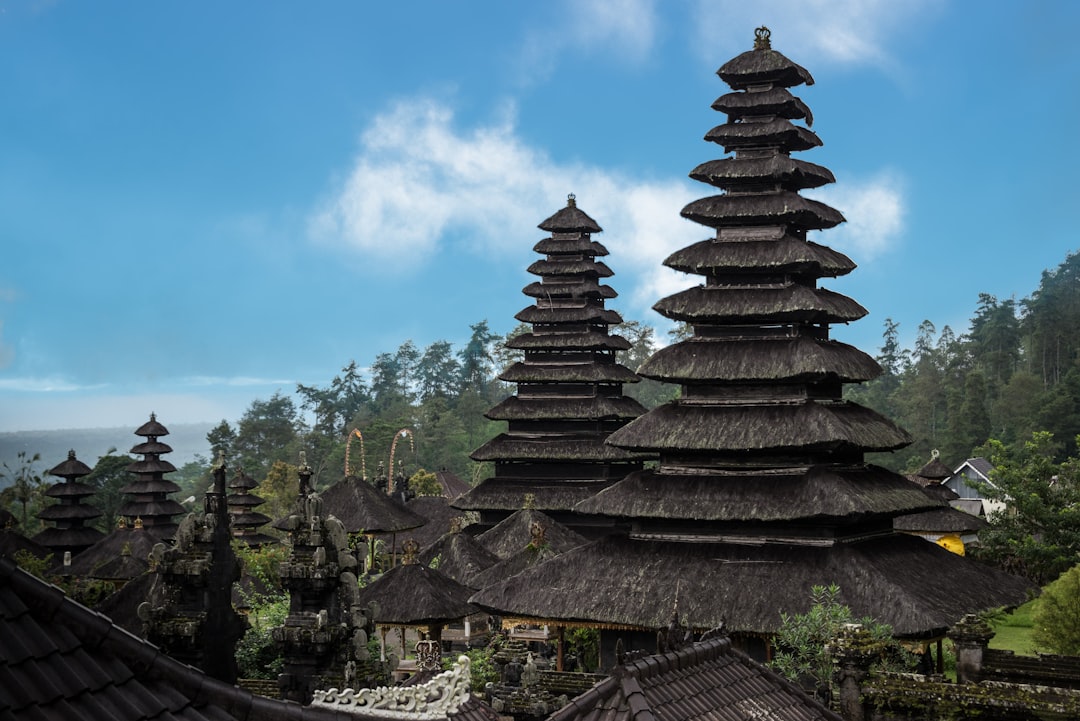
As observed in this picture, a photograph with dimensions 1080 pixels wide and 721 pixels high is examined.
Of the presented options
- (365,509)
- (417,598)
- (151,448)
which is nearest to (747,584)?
(417,598)

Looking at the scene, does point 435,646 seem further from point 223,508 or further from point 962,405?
point 962,405

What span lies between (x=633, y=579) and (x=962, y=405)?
66589 millimetres

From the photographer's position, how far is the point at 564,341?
45344 millimetres

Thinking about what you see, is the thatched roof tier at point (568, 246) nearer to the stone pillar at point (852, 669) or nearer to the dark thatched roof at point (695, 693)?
the stone pillar at point (852, 669)

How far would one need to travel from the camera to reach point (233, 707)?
7230 millimetres

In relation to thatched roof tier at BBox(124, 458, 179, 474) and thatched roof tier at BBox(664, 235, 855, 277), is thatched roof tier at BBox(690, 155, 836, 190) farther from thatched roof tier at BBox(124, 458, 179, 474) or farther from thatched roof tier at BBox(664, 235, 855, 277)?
thatched roof tier at BBox(124, 458, 179, 474)

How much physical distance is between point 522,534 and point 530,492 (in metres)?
3.75

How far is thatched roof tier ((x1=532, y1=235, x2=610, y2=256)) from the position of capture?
154ft

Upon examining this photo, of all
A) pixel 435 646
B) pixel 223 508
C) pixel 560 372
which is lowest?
pixel 435 646

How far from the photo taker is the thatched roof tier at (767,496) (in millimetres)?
27578

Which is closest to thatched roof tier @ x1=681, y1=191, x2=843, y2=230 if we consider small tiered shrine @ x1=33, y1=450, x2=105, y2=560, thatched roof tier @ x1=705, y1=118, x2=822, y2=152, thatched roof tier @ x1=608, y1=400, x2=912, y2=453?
thatched roof tier @ x1=705, y1=118, x2=822, y2=152

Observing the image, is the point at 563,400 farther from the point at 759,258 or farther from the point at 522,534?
the point at 759,258

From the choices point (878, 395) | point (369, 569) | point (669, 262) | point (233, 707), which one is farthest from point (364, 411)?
point (233, 707)

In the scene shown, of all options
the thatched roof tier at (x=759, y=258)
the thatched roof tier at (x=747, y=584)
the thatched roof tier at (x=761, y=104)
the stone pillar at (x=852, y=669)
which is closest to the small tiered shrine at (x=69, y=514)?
the thatched roof tier at (x=747, y=584)
